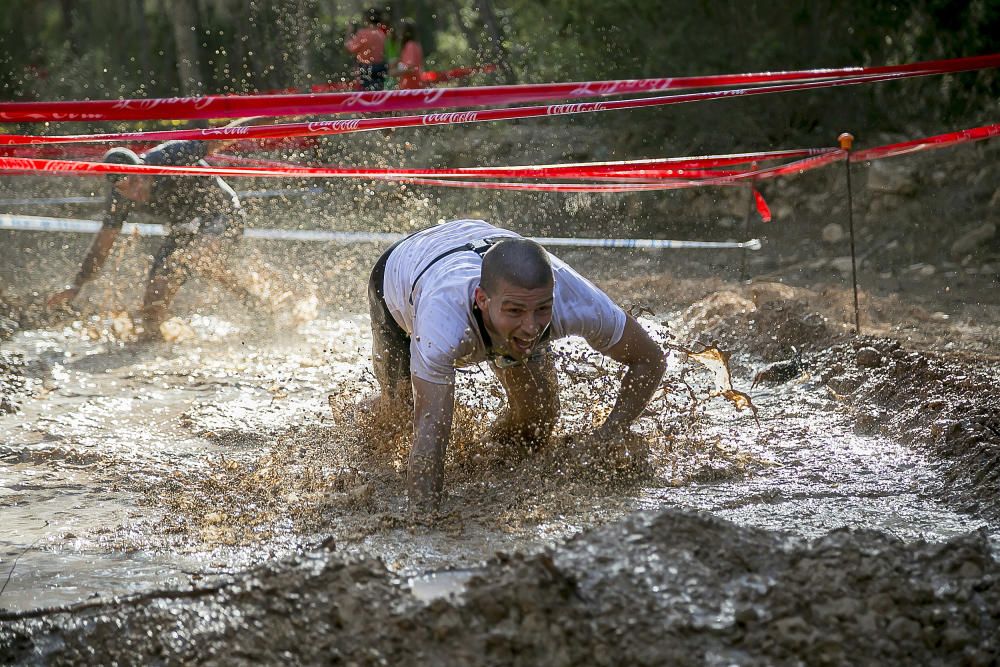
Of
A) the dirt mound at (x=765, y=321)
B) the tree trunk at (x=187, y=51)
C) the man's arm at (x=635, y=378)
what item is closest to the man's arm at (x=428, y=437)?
the man's arm at (x=635, y=378)

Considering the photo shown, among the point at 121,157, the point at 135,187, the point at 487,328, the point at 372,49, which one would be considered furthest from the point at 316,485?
the point at 372,49

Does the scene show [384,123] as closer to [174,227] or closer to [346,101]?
[346,101]

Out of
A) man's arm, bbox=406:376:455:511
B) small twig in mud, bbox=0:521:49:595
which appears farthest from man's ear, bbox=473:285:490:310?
small twig in mud, bbox=0:521:49:595

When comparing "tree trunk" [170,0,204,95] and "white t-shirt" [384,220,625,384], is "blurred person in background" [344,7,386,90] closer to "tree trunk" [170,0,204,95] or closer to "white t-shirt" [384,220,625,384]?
"tree trunk" [170,0,204,95]

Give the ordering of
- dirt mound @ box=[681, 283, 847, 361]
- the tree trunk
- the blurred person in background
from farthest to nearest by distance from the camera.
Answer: the tree trunk → the blurred person in background → dirt mound @ box=[681, 283, 847, 361]

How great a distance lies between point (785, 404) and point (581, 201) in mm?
6119

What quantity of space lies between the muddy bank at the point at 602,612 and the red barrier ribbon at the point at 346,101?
283cm

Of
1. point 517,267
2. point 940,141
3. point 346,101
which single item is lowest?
point 517,267

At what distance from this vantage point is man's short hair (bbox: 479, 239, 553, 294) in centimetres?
312

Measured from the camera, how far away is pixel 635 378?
377cm

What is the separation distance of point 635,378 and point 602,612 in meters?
1.54

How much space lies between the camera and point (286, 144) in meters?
11.9

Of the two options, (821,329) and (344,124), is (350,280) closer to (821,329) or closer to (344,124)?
(344,124)

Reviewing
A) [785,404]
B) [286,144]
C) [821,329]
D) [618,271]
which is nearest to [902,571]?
[785,404]
